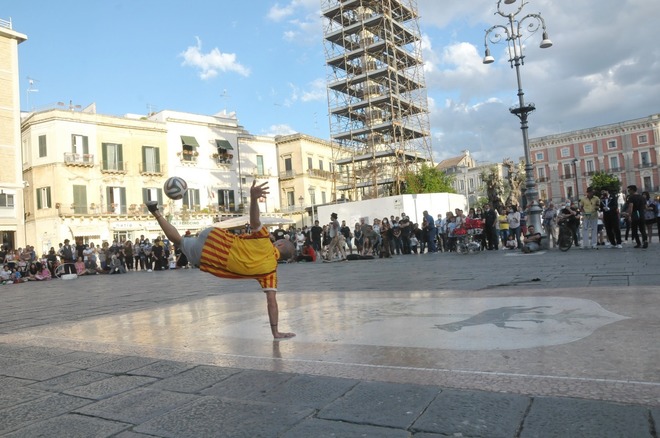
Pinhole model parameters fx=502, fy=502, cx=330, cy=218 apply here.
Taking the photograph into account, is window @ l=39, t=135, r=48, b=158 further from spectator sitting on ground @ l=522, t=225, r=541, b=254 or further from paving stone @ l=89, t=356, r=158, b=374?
paving stone @ l=89, t=356, r=158, b=374

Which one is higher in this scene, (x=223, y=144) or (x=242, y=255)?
(x=223, y=144)

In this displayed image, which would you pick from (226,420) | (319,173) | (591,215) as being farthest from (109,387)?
(319,173)

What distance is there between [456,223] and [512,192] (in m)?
12.1

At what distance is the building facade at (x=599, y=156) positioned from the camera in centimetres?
6775

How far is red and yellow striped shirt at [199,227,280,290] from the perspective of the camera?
4.58 metres

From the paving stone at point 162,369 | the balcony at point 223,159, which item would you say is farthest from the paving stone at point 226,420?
the balcony at point 223,159

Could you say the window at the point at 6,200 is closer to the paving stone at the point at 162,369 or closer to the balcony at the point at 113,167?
the balcony at the point at 113,167

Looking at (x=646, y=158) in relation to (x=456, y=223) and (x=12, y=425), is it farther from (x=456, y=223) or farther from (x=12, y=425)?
(x=12, y=425)

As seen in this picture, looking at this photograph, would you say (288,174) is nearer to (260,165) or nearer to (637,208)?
Answer: (260,165)

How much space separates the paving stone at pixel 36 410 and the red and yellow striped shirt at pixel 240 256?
176cm

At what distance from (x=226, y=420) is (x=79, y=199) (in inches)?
1488

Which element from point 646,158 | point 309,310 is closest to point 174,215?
point 309,310

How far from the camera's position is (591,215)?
13.4m

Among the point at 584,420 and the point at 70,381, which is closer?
the point at 584,420
